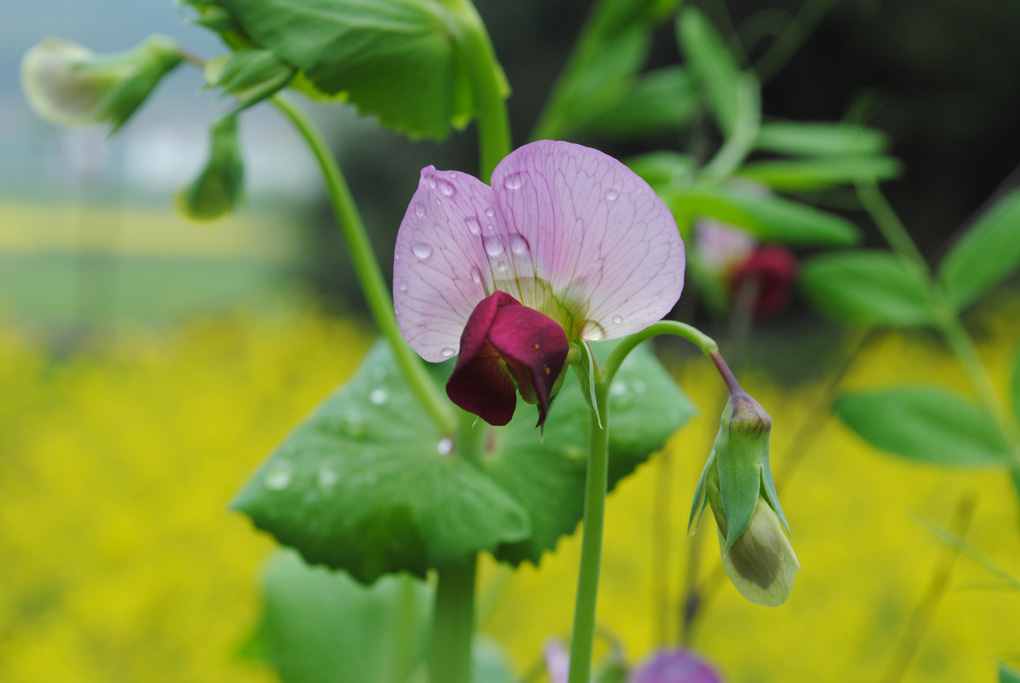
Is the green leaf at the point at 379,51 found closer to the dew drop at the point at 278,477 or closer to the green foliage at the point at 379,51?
the green foliage at the point at 379,51

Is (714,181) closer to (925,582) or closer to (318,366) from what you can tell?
(925,582)

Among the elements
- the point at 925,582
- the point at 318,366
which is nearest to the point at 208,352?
the point at 318,366

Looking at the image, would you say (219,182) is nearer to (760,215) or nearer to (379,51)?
(379,51)

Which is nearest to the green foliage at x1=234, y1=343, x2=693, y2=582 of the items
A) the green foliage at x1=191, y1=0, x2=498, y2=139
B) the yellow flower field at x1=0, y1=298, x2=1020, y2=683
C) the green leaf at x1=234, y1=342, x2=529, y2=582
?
the green leaf at x1=234, y1=342, x2=529, y2=582

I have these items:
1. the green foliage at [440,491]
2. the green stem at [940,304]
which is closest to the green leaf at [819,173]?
the green stem at [940,304]

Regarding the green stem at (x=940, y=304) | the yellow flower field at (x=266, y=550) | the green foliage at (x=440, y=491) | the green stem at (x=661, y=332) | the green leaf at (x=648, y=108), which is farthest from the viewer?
the yellow flower field at (x=266, y=550)

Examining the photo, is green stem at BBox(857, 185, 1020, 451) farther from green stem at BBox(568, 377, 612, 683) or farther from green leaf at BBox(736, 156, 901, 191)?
green stem at BBox(568, 377, 612, 683)
